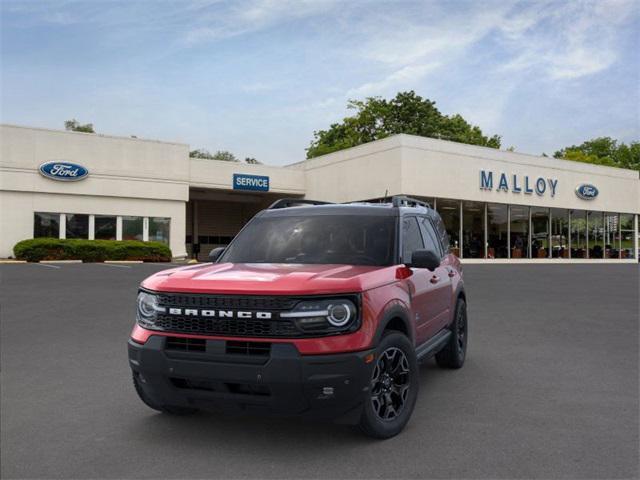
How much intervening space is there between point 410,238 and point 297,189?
38222 millimetres

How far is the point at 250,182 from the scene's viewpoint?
41.6m

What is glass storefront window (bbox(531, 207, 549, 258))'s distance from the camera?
43.5m

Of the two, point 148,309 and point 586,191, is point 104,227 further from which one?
point 586,191

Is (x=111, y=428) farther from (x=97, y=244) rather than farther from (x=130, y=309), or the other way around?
(x=97, y=244)

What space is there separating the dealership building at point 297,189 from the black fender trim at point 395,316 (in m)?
29.9

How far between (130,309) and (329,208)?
7.24m

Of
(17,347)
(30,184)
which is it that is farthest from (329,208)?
(30,184)

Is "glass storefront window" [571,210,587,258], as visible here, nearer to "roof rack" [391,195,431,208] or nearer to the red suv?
"roof rack" [391,195,431,208]

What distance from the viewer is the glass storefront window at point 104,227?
35.2 metres

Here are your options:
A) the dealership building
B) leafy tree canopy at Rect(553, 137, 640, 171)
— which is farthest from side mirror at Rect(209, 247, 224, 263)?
leafy tree canopy at Rect(553, 137, 640, 171)

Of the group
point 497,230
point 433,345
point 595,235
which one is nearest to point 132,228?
point 497,230

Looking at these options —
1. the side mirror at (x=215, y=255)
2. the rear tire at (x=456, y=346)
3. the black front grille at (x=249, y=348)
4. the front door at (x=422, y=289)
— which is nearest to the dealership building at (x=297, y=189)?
the rear tire at (x=456, y=346)

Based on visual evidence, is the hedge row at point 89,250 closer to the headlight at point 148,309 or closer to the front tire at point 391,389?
the headlight at point 148,309

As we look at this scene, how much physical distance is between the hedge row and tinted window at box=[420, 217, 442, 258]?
2867cm
